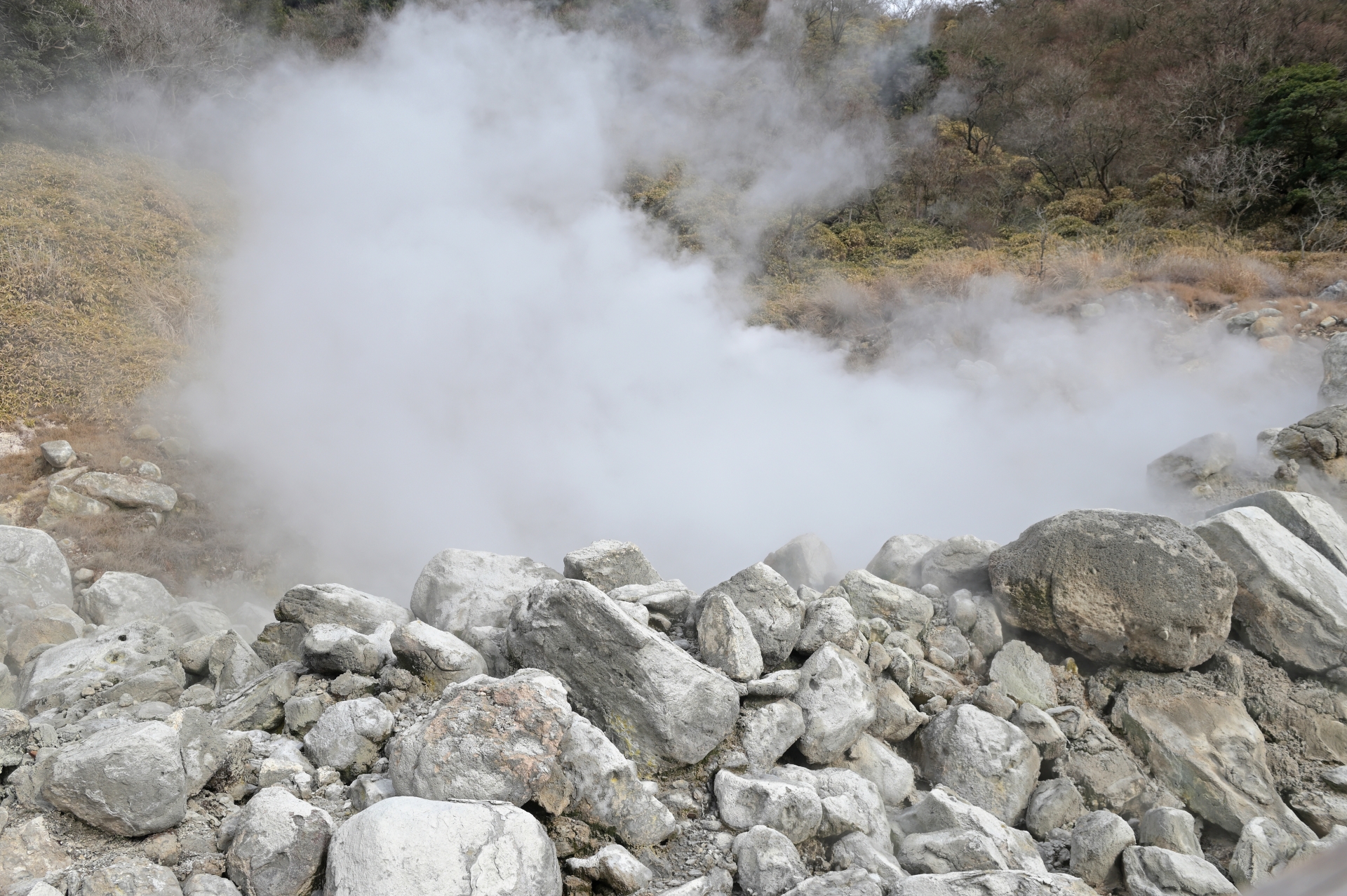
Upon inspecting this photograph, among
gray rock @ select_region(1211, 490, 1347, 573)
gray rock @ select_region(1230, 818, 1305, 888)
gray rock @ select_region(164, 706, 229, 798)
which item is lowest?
gray rock @ select_region(1230, 818, 1305, 888)

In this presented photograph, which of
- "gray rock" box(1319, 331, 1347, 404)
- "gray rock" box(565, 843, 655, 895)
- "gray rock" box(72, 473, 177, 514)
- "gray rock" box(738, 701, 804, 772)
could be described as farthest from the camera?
"gray rock" box(72, 473, 177, 514)

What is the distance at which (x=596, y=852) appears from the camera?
8.48 ft

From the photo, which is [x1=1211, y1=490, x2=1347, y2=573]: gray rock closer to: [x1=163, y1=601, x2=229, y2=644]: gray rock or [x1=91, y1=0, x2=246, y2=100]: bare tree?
[x1=163, y1=601, x2=229, y2=644]: gray rock

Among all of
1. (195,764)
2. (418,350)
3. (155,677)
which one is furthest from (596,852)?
(418,350)

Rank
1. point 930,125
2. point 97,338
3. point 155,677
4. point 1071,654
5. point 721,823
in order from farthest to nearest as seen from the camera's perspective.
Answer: point 930,125
point 97,338
point 1071,654
point 155,677
point 721,823

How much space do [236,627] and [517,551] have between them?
277 cm

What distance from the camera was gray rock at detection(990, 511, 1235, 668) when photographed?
3865 mm

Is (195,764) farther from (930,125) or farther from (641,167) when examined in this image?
(930,125)

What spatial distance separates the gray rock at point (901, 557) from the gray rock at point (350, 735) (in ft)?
10.9

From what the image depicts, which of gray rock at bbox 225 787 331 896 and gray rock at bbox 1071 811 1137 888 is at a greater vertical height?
gray rock at bbox 225 787 331 896

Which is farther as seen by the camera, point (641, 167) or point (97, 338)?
point (641, 167)

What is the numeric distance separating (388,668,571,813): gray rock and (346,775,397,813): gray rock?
53 mm

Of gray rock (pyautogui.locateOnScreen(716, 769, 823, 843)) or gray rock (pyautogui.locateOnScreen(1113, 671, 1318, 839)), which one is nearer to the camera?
gray rock (pyautogui.locateOnScreen(716, 769, 823, 843))

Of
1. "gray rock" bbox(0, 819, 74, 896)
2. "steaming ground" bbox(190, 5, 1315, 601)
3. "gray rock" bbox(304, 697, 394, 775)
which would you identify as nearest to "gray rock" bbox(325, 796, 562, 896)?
"gray rock" bbox(304, 697, 394, 775)
